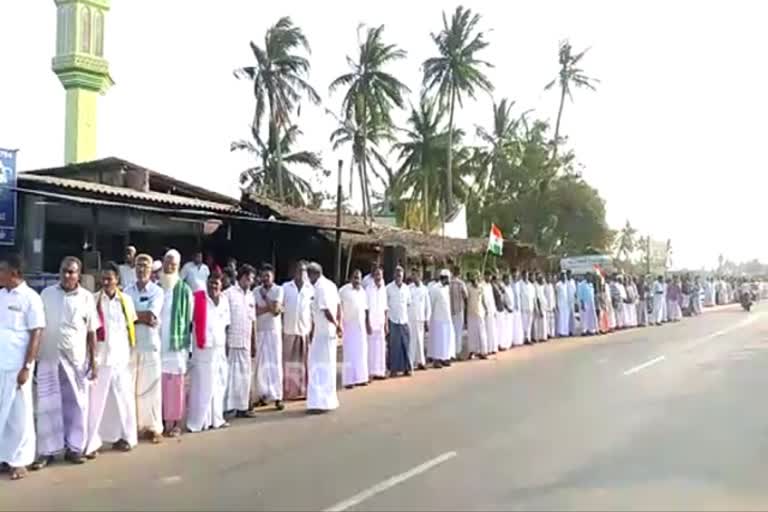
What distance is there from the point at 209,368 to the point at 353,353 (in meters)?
4.29

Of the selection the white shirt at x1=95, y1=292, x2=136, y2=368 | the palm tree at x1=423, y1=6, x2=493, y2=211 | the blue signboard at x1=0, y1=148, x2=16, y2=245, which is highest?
the palm tree at x1=423, y1=6, x2=493, y2=211

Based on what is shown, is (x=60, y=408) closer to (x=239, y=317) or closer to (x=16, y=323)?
(x=16, y=323)

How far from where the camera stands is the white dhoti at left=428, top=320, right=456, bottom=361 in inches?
708

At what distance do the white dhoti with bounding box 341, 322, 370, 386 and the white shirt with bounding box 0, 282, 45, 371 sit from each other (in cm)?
665

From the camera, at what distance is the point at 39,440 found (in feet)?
27.2

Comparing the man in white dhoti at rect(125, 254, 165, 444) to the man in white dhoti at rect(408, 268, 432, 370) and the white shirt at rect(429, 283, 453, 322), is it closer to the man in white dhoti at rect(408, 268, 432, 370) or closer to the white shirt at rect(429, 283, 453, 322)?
the man in white dhoti at rect(408, 268, 432, 370)

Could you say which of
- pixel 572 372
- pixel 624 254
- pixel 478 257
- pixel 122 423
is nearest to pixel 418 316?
pixel 572 372

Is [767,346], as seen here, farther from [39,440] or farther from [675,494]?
[39,440]

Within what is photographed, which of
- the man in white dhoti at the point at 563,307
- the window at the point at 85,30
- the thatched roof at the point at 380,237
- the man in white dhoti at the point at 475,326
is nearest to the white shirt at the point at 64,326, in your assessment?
the thatched roof at the point at 380,237

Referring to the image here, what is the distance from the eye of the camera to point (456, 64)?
160 feet

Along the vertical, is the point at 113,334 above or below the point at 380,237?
below

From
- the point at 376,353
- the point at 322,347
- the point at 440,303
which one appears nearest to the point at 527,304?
the point at 440,303

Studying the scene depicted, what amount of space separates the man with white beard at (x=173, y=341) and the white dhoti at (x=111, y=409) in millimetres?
666

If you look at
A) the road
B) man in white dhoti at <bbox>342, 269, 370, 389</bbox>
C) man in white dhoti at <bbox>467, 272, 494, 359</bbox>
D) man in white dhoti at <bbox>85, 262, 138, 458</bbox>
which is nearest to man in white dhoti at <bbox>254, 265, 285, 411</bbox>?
the road
